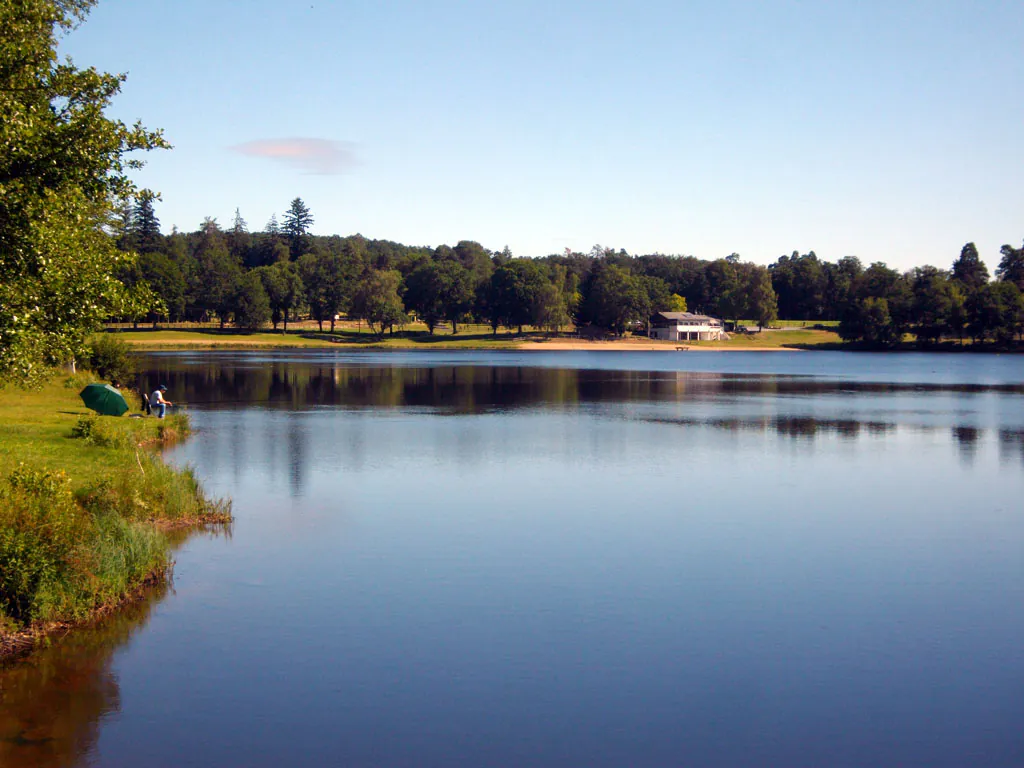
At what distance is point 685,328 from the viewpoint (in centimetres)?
18575

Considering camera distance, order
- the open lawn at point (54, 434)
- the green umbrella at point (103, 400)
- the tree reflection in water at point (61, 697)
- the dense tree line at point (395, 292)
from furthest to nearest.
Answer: the dense tree line at point (395, 292) → the green umbrella at point (103, 400) → the open lawn at point (54, 434) → the tree reflection in water at point (61, 697)

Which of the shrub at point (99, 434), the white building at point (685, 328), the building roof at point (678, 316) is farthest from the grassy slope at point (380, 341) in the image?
the shrub at point (99, 434)

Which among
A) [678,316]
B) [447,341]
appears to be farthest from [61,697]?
[678,316]

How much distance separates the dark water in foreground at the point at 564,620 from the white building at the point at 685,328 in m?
147

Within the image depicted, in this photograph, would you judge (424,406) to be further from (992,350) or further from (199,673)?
(992,350)

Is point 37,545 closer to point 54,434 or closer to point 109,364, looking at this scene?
point 54,434

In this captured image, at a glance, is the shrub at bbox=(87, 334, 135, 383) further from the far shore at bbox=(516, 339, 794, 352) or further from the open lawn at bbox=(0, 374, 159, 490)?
the far shore at bbox=(516, 339, 794, 352)

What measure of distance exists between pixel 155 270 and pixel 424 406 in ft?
377

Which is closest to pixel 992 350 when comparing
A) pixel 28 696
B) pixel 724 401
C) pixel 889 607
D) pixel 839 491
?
pixel 724 401

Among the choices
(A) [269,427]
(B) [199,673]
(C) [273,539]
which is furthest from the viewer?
(A) [269,427]

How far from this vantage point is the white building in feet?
609

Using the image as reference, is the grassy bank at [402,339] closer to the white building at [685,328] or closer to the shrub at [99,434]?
the white building at [685,328]

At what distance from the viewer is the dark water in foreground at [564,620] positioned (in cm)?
1302

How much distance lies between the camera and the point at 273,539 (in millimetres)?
23312
